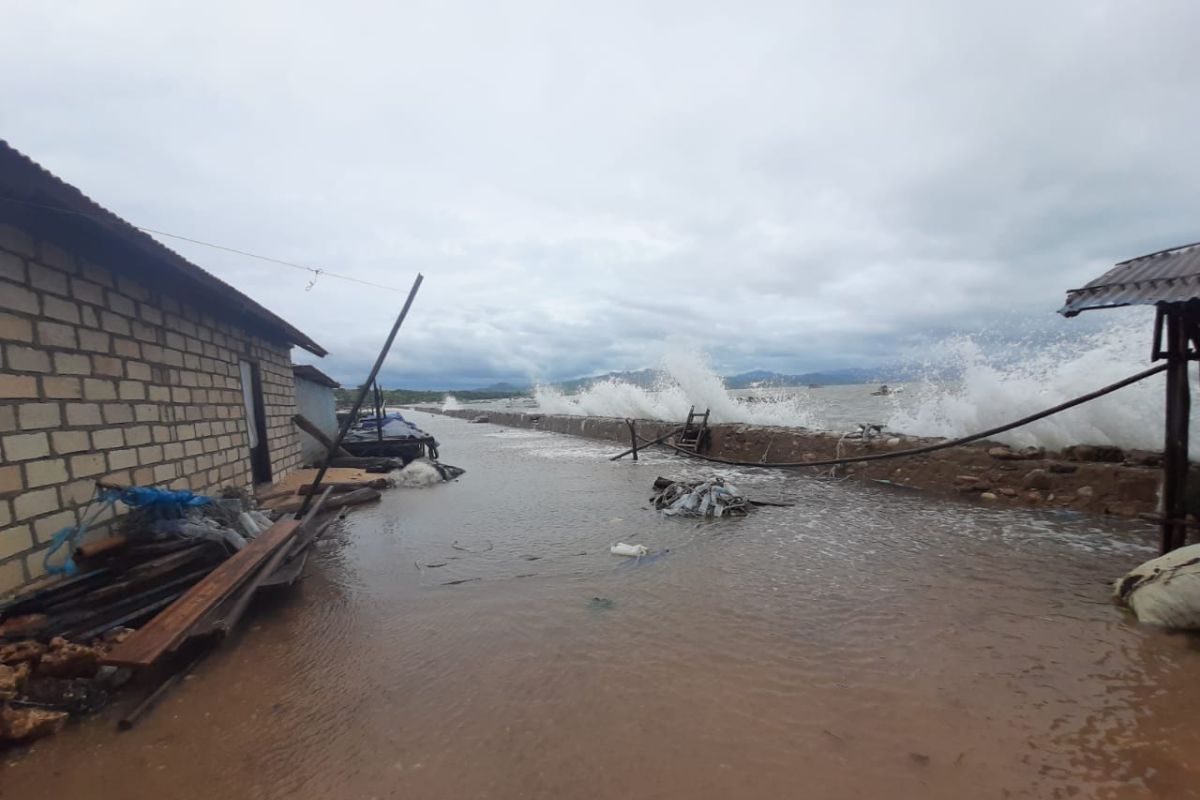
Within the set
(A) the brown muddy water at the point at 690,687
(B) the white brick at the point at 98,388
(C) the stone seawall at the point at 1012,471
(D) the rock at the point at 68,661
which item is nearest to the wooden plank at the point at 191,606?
(D) the rock at the point at 68,661

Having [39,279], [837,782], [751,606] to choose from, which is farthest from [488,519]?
[837,782]

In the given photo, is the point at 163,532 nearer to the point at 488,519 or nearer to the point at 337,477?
the point at 488,519

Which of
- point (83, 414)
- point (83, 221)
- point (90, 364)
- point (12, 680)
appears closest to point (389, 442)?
point (90, 364)

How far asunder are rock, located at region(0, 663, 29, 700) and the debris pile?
5.68 meters

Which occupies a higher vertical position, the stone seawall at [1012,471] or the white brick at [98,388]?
the white brick at [98,388]

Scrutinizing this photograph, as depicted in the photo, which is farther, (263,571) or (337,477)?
(337,477)

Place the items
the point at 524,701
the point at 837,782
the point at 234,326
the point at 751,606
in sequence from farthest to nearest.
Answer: the point at 234,326
the point at 751,606
the point at 524,701
the point at 837,782

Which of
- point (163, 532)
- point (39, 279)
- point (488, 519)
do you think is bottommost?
point (488, 519)

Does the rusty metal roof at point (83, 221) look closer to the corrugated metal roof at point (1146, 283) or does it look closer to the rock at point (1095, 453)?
the corrugated metal roof at point (1146, 283)

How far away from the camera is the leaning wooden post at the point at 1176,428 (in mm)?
3818

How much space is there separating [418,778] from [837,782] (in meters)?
1.75

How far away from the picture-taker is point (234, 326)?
7973 mm

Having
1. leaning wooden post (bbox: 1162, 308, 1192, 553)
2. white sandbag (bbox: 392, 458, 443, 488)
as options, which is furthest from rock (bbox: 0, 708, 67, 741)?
white sandbag (bbox: 392, 458, 443, 488)

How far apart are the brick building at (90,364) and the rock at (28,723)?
1311 mm
